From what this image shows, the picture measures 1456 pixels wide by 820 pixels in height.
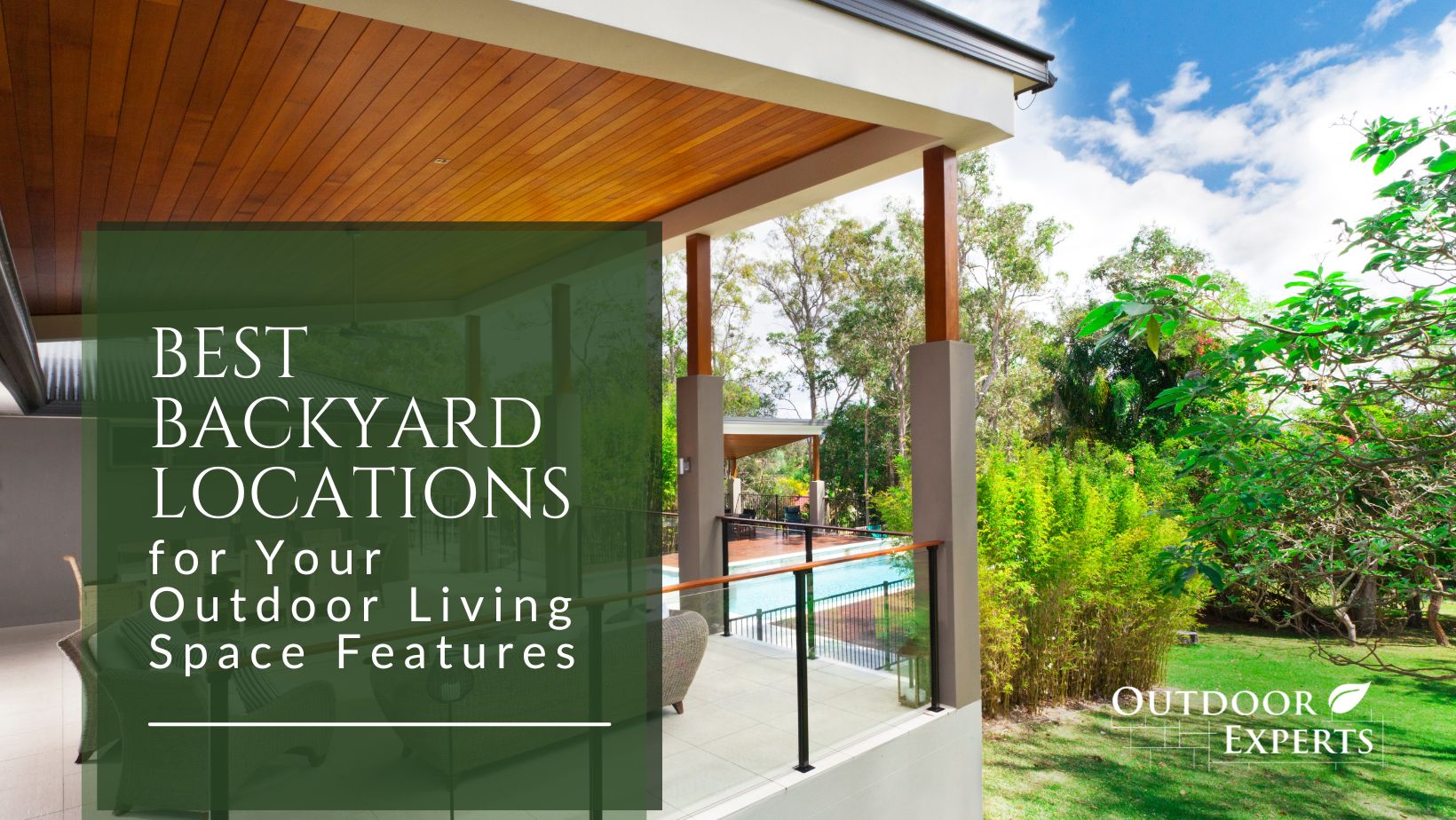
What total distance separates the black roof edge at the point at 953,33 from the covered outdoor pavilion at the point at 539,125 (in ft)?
0.05

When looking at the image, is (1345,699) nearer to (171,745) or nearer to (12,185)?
(171,745)

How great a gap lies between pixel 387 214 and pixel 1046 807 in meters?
6.85

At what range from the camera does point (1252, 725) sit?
870cm

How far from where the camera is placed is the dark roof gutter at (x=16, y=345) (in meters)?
3.42

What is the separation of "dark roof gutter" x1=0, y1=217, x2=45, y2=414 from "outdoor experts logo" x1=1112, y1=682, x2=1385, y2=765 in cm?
905

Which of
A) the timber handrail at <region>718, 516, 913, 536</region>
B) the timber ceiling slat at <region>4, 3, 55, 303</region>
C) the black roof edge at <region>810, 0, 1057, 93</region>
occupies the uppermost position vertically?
the black roof edge at <region>810, 0, 1057, 93</region>

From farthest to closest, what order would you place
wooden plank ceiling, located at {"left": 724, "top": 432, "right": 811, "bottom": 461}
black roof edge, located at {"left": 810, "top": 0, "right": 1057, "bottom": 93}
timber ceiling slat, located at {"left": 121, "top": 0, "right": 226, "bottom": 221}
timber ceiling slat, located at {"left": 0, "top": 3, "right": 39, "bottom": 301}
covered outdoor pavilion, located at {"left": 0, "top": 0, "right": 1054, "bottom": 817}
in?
wooden plank ceiling, located at {"left": 724, "top": 432, "right": 811, "bottom": 461}
black roof edge, located at {"left": 810, "top": 0, "right": 1057, "bottom": 93}
timber ceiling slat, located at {"left": 0, "top": 3, "right": 39, "bottom": 301}
covered outdoor pavilion, located at {"left": 0, "top": 0, "right": 1054, "bottom": 817}
timber ceiling slat, located at {"left": 121, "top": 0, "right": 226, "bottom": 221}

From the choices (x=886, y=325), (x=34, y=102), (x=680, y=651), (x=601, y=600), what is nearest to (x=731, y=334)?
(x=886, y=325)

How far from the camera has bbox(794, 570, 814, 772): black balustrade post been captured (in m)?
4.06

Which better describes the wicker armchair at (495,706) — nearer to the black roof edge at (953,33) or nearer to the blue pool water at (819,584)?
the blue pool water at (819,584)

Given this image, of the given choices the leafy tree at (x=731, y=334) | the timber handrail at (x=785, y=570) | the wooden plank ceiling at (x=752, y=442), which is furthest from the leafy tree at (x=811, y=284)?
the timber handrail at (x=785, y=570)

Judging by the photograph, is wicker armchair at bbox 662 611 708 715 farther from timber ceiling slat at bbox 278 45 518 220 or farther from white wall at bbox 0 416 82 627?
white wall at bbox 0 416 82 627

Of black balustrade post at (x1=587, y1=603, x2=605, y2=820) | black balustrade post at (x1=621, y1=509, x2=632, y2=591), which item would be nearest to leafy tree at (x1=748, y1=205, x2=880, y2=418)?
black balustrade post at (x1=621, y1=509, x2=632, y2=591)

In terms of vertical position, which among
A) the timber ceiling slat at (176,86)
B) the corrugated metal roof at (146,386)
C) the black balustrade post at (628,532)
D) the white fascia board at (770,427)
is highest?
the timber ceiling slat at (176,86)
